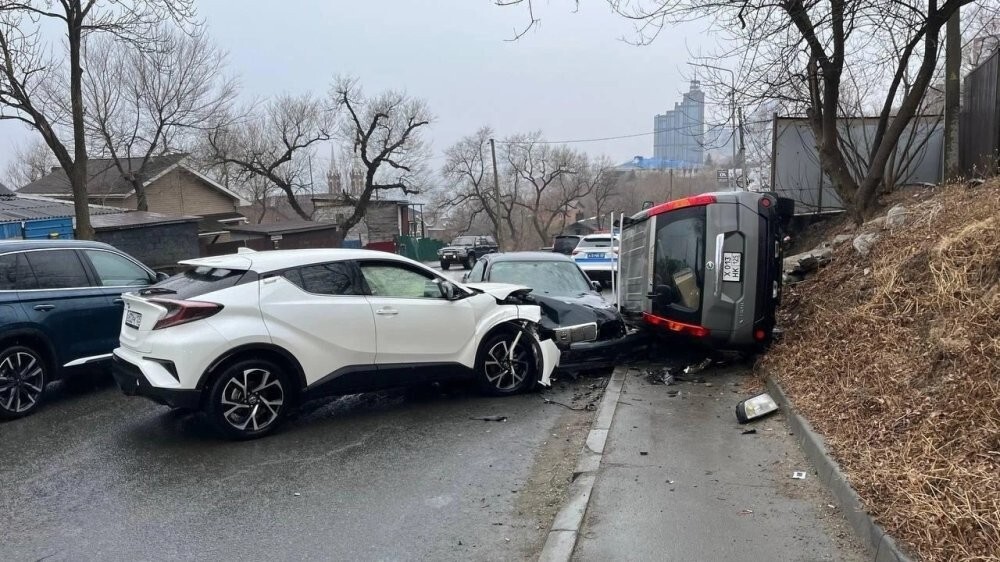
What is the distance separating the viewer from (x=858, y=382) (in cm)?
546

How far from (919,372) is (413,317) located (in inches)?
Result: 166

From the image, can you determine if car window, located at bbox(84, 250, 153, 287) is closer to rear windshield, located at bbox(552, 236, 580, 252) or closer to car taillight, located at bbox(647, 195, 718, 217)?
car taillight, located at bbox(647, 195, 718, 217)

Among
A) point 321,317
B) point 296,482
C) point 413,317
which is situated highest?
point 321,317

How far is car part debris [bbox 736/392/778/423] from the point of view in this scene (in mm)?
6055

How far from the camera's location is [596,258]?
69.3ft

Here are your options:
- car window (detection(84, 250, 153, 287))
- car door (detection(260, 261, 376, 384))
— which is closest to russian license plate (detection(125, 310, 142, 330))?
car door (detection(260, 261, 376, 384))

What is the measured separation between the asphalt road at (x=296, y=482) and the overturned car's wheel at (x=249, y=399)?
0.49 feet

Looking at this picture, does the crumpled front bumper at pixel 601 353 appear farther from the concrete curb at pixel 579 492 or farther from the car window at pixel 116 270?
the car window at pixel 116 270

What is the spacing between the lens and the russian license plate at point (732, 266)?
7582 mm

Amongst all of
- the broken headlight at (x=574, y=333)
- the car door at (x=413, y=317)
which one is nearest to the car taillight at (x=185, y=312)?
the car door at (x=413, y=317)

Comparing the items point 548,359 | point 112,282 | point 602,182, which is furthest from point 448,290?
point 602,182

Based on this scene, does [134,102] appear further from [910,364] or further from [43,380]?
[910,364]

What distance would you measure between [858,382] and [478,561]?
335cm

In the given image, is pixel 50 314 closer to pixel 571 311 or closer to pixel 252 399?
pixel 252 399
